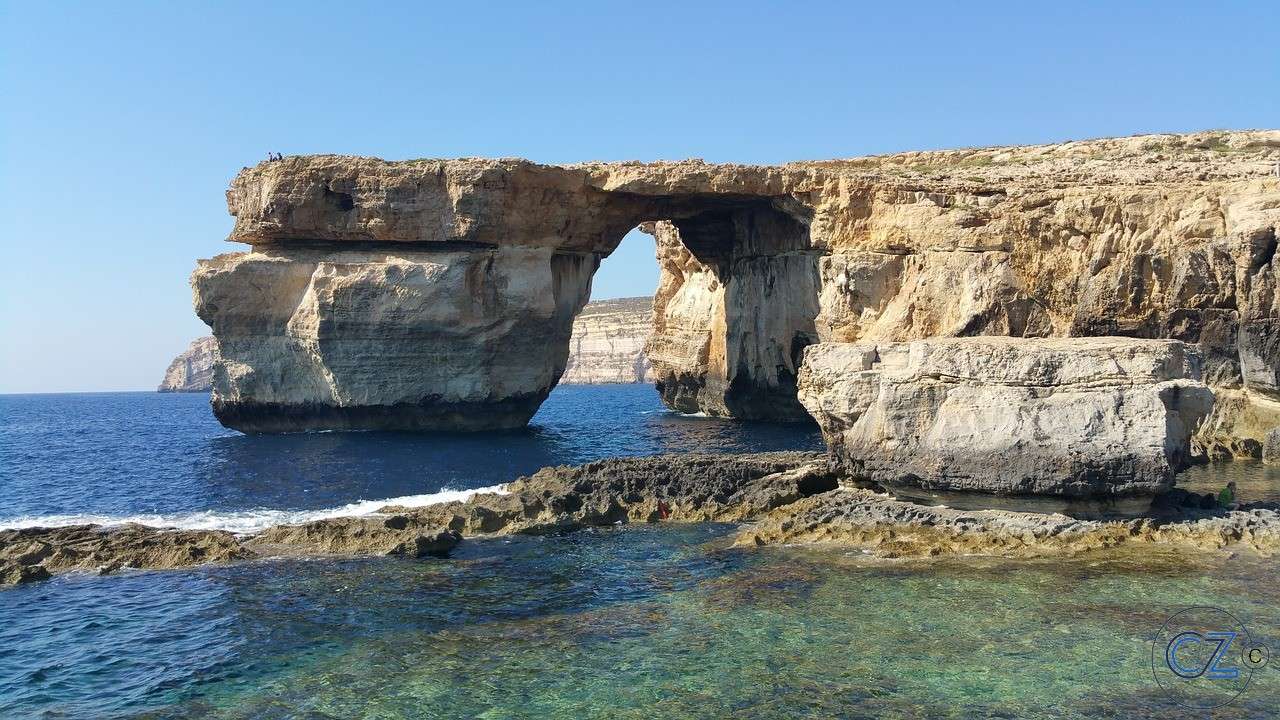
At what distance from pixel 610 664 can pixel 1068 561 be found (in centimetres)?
807

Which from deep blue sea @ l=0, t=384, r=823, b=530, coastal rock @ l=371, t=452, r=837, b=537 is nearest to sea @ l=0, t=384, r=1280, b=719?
coastal rock @ l=371, t=452, r=837, b=537

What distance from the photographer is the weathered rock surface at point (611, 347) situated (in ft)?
454

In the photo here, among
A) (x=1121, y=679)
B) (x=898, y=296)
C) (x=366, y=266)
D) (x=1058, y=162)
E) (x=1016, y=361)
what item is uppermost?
(x=1058, y=162)

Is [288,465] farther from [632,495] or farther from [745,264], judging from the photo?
[745,264]

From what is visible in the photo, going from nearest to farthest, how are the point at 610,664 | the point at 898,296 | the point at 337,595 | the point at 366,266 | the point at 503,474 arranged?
the point at 610,664 < the point at 337,595 < the point at 503,474 < the point at 898,296 < the point at 366,266

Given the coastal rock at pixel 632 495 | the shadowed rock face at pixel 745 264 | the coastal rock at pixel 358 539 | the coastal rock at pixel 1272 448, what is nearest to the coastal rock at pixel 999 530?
the coastal rock at pixel 632 495

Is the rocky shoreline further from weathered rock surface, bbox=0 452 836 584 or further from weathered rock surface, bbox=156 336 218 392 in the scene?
weathered rock surface, bbox=156 336 218 392

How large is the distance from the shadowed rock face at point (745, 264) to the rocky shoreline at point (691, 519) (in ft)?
32.7

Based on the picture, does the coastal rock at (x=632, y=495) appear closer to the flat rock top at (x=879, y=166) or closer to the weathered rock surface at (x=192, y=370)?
the flat rock top at (x=879, y=166)

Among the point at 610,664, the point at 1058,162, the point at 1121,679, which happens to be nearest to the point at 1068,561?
the point at 1121,679

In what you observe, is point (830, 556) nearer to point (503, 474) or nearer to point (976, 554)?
point (976, 554)

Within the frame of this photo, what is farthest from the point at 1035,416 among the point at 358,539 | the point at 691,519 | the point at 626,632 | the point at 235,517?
the point at 235,517

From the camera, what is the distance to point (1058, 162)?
33.1m

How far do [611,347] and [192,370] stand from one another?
80709 millimetres
